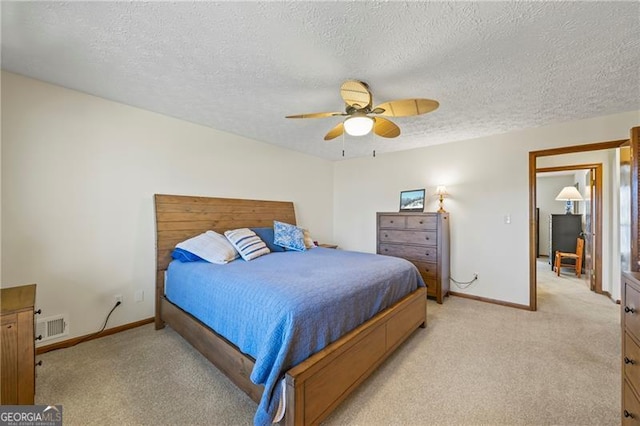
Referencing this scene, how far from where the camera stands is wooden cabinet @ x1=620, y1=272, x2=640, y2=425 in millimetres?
1082

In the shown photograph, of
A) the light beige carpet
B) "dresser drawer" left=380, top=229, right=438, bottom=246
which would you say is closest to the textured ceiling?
"dresser drawer" left=380, top=229, right=438, bottom=246

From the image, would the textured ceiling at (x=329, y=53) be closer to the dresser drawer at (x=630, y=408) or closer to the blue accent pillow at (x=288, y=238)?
the blue accent pillow at (x=288, y=238)

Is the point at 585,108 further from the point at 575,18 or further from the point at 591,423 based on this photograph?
the point at 591,423

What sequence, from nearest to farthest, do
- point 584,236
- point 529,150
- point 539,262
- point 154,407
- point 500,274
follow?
1. point 154,407
2. point 529,150
3. point 500,274
4. point 584,236
5. point 539,262

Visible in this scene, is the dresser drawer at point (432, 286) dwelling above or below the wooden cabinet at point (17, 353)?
below

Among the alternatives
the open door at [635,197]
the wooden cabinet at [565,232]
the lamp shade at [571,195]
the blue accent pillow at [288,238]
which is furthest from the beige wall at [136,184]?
the lamp shade at [571,195]

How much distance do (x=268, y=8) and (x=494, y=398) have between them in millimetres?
2715

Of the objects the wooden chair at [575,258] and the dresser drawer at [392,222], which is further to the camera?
the wooden chair at [575,258]

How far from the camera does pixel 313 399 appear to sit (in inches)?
53.1

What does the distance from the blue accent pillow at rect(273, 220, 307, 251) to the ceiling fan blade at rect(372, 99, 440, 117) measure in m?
1.96

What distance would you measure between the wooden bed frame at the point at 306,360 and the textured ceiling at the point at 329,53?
1.19 metres

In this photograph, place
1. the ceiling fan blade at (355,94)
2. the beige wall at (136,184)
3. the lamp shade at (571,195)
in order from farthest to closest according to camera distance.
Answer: the lamp shade at (571,195), the beige wall at (136,184), the ceiling fan blade at (355,94)

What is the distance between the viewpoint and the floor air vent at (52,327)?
214 centimetres

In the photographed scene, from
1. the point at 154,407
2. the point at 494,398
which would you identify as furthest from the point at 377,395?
the point at 154,407
